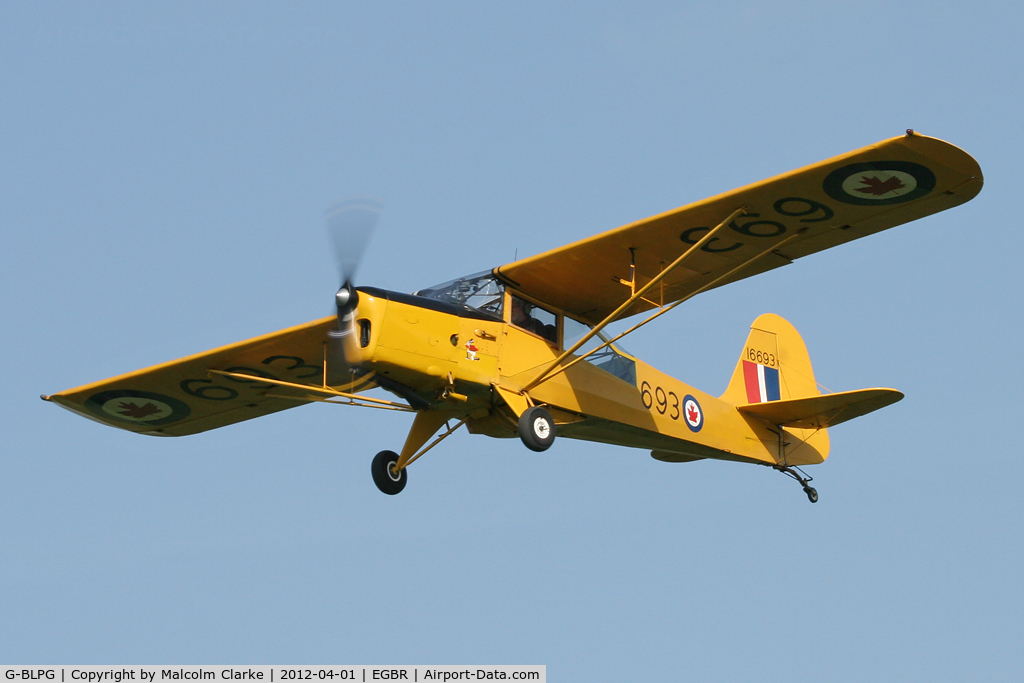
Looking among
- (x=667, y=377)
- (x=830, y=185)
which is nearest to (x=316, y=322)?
(x=667, y=377)

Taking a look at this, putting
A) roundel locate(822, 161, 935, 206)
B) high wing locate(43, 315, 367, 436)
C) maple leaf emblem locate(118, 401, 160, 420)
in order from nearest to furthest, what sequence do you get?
roundel locate(822, 161, 935, 206) < high wing locate(43, 315, 367, 436) < maple leaf emblem locate(118, 401, 160, 420)

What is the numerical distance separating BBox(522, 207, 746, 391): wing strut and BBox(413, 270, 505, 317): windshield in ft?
2.46

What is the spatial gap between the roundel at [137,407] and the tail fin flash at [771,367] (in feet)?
22.1

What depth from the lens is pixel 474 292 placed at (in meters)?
14.0

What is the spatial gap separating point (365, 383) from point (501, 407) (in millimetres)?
1438

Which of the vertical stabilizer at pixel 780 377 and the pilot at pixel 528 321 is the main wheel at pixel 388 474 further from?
the vertical stabilizer at pixel 780 377

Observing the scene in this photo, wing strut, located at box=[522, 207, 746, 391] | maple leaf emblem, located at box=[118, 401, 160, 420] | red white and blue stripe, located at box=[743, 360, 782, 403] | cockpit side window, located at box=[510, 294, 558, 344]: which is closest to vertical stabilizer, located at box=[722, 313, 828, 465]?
red white and blue stripe, located at box=[743, 360, 782, 403]

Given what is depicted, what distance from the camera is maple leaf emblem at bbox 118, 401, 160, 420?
16156mm

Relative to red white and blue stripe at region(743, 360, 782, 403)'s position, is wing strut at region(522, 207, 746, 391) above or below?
below

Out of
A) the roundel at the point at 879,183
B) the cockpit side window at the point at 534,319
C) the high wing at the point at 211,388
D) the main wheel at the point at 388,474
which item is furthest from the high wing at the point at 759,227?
the high wing at the point at 211,388

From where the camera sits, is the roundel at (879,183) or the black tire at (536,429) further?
the black tire at (536,429)

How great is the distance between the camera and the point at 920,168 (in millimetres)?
12477

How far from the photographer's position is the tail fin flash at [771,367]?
1800 cm

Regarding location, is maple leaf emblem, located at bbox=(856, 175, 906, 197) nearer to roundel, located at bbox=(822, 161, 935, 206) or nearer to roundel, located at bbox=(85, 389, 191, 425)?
roundel, located at bbox=(822, 161, 935, 206)
